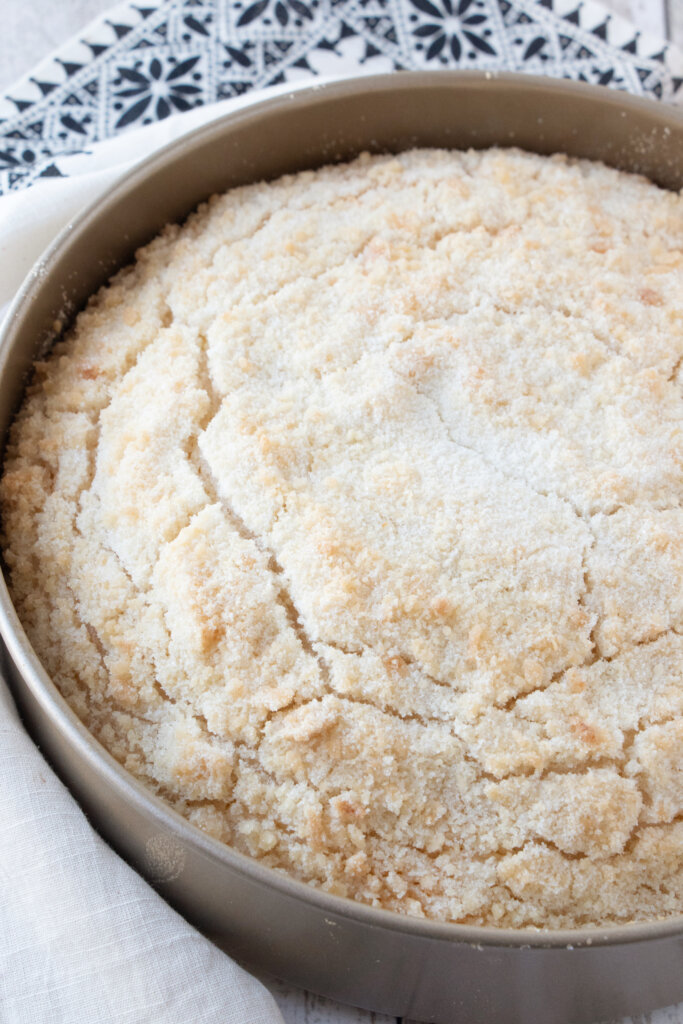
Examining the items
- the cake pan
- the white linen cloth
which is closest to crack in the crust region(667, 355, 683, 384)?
the cake pan

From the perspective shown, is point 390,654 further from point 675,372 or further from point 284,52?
point 284,52

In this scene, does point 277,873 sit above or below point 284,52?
below

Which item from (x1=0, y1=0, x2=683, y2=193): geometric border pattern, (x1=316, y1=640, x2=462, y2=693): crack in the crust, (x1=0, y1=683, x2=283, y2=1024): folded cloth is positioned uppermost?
(x1=0, y1=0, x2=683, y2=193): geometric border pattern

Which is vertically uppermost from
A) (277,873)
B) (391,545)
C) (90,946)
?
(391,545)

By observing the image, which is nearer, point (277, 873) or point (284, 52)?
point (277, 873)

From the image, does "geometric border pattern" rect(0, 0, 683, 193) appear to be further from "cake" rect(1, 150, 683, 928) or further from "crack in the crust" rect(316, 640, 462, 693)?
"crack in the crust" rect(316, 640, 462, 693)

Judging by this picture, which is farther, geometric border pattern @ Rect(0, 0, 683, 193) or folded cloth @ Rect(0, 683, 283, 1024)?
geometric border pattern @ Rect(0, 0, 683, 193)

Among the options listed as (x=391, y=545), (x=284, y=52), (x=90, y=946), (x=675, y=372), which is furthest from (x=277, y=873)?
(x=284, y=52)
